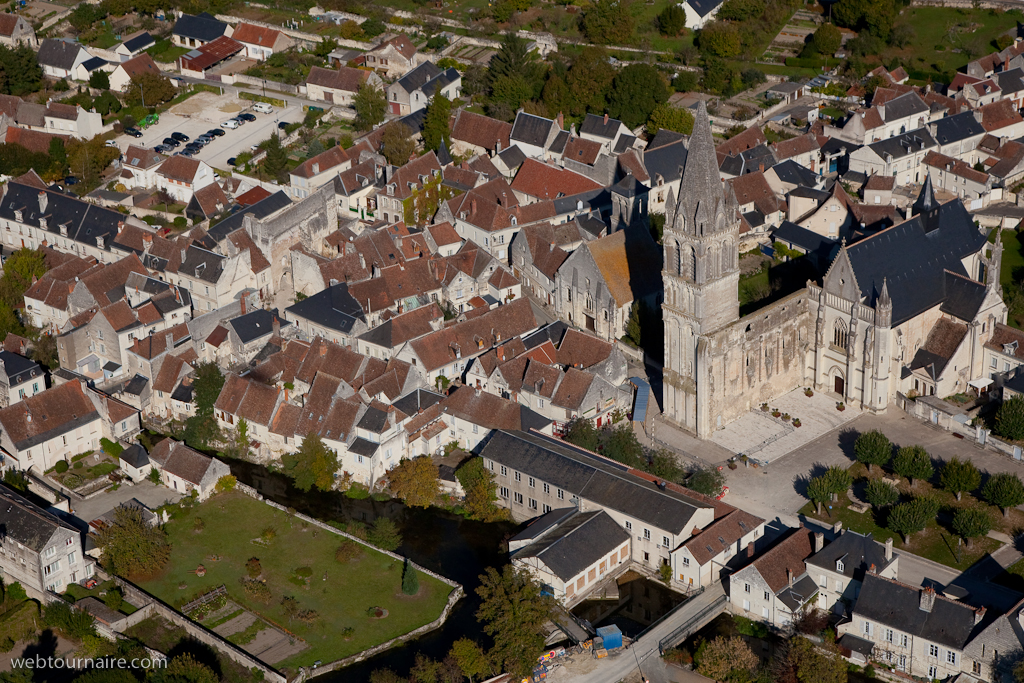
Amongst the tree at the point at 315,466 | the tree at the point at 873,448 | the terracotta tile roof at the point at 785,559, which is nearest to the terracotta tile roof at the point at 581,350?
the tree at the point at 315,466

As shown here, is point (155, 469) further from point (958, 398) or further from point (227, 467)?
point (958, 398)

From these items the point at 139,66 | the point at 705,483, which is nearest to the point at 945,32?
the point at 705,483

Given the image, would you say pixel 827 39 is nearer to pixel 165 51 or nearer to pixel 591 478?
pixel 165 51

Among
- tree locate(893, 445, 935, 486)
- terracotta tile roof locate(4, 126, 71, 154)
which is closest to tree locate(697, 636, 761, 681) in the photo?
tree locate(893, 445, 935, 486)

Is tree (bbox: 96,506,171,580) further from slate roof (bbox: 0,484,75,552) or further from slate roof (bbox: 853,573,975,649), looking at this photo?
slate roof (bbox: 853,573,975,649)

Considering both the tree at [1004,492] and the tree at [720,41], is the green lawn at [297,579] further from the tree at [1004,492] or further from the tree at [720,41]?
the tree at [720,41]

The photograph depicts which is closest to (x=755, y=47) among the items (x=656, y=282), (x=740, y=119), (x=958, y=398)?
(x=740, y=119)
